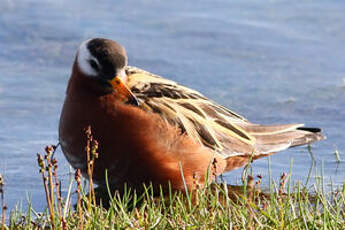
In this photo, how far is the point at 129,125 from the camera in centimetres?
675

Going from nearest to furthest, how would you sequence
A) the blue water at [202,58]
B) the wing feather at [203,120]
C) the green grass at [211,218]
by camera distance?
the green grass at [211,218]
the wing feather at [203,120]
the blue water at [202,58]

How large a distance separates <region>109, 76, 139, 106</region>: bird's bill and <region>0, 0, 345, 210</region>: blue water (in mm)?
1283

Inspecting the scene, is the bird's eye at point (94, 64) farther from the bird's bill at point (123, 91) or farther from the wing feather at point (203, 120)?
the wing feather at point (203, 120)

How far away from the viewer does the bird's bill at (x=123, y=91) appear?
6.73 m

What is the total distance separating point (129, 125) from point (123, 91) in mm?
289

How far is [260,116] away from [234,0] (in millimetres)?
3922

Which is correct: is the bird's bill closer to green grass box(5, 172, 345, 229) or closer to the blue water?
the blue water

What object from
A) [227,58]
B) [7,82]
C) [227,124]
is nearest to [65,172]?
[227,124]

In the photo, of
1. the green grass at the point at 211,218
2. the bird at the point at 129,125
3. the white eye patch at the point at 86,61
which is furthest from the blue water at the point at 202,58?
the green grass at the point at 211,218

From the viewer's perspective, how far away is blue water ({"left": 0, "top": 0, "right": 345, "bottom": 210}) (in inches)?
344

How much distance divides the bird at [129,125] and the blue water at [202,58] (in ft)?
2.91

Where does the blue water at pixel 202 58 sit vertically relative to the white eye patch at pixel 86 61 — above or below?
below

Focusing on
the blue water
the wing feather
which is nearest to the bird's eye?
the wing feather

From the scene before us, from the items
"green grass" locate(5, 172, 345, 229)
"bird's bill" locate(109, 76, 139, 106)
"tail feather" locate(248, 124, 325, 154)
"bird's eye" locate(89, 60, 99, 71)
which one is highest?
"bird's eye" locate(89, 60, 99, 71)
